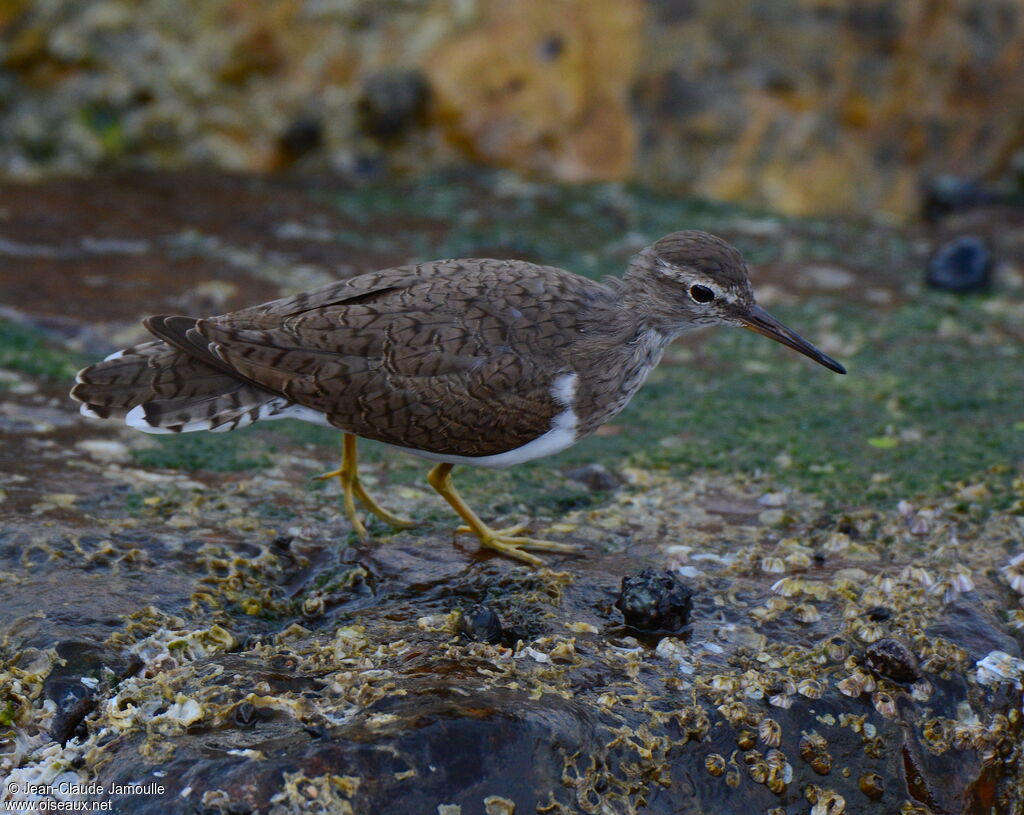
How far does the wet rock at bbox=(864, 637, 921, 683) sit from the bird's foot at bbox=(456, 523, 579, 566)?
4.26 ft

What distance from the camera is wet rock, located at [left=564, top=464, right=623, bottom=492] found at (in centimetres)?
530

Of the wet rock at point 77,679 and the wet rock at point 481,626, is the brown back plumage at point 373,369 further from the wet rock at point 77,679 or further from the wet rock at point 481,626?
the wet rock at point 77,679

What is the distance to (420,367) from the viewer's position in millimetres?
4480

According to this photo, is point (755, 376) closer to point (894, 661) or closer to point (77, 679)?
point (894, 661)

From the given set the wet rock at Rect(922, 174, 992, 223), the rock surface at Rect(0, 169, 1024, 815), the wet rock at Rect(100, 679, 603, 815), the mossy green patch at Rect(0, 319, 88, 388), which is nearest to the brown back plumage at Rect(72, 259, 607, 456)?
the rock surface at Rect(0, 169, 1024, 815)

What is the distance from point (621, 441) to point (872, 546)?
1.41m

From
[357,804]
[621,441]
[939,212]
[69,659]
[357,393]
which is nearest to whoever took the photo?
[357,804]

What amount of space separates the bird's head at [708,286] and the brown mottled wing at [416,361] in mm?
601

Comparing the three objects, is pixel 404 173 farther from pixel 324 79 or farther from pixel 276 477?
pixel 276 477

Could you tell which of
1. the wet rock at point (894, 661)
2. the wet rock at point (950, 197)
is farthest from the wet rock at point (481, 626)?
the wet rock at point (950, 197)

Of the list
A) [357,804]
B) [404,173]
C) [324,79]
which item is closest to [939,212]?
[404,173]

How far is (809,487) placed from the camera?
17.2 ft

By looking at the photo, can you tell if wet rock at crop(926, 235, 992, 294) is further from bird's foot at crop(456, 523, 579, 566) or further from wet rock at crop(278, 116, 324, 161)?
wet rock at crop(278, 116, 324, 161)

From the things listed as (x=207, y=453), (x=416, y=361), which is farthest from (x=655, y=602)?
(x=207, y=453)
